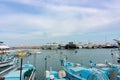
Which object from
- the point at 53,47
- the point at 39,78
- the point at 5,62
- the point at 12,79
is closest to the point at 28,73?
the point at 39,78

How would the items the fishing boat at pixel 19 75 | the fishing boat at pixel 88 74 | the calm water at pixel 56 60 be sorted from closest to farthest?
1. the fishing boat at pixel 19 75
2. the fishing boat at pixel 88 74
3. the calm water at pixel 56 60

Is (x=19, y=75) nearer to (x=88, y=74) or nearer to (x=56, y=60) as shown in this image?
(x=88, y=74)

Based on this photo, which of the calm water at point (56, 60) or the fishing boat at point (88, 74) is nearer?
the fishing boat at point (88, 74)

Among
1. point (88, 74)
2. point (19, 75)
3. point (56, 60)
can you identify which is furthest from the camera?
point (56, 60)

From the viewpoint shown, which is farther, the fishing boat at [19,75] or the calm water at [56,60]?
the calm water at [56,60]

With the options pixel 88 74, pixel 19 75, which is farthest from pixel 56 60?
pixel 19 75

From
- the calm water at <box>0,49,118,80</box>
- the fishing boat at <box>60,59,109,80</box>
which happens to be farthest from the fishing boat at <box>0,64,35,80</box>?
the calm water at <box>0,49,118,80</box>

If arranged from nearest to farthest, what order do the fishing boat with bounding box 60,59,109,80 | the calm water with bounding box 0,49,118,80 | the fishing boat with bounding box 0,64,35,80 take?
1. the fishing boat with bounding box 0,64,35,80
2. the fishing boat with bounding box 60,59,109,80
3. the calm water with bounding box 0,49,118,80

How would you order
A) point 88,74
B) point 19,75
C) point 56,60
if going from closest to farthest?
point 19,75
point 88,74
point 56,60

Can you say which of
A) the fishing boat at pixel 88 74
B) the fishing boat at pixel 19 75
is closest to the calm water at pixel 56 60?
the fishing boat at pixel 19 75

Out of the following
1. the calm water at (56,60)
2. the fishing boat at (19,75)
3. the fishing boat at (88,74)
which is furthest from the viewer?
the calm water at (56,60)

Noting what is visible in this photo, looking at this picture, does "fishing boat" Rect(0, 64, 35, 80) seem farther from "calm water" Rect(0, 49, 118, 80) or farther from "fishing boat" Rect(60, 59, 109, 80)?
"calm water" Rect(0, 49, 118, 80)

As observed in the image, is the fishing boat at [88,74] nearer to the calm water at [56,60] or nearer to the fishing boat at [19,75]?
the fishing boat at [19,75]

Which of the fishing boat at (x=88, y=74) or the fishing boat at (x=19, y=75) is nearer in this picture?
the fishing boat at (x=19, y=75)
